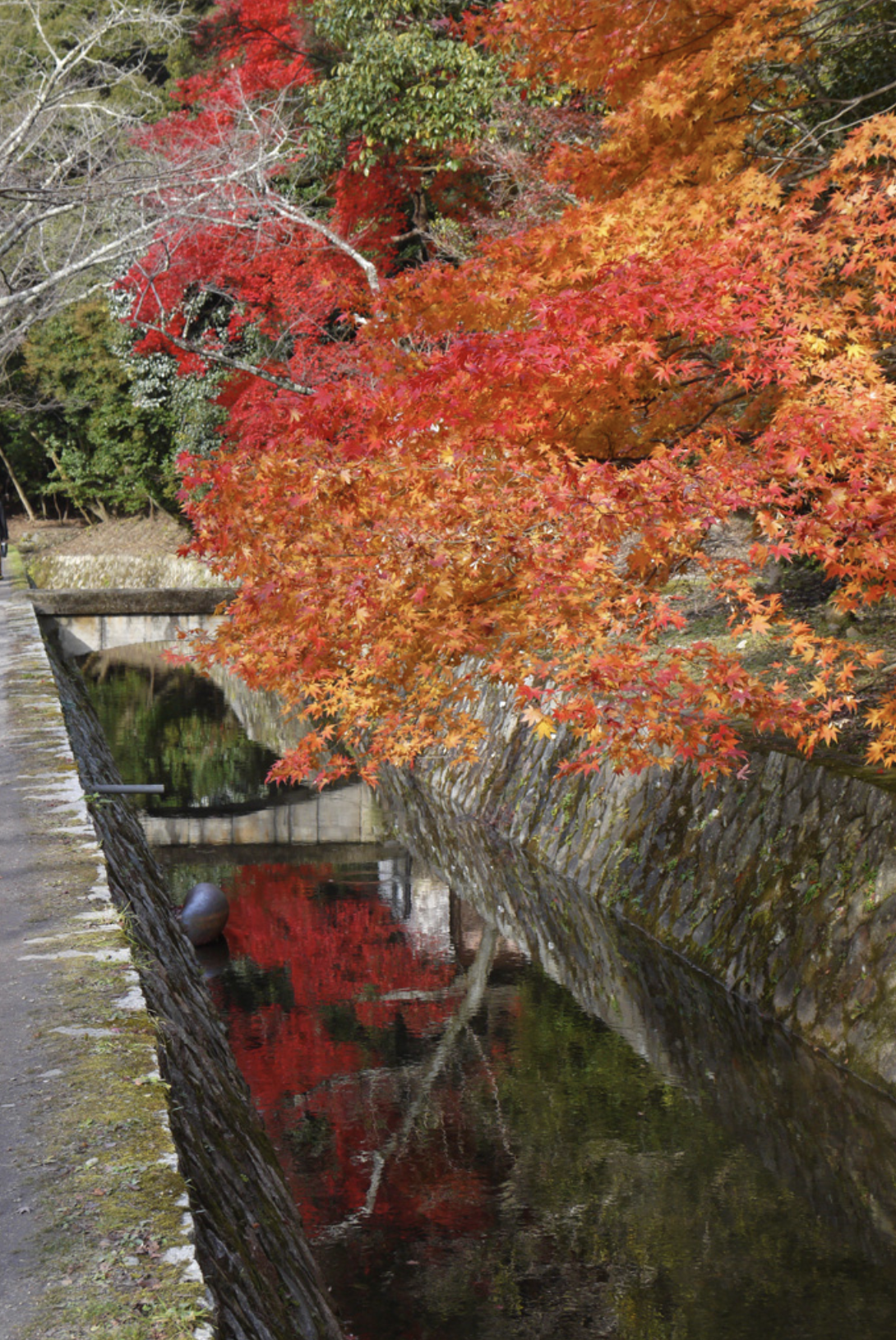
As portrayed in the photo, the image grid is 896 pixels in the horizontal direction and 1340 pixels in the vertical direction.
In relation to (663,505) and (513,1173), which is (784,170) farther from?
(513,1173)

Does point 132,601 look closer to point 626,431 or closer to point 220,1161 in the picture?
point 626,431

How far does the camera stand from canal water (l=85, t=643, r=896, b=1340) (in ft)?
19.3

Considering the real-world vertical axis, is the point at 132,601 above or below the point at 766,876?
below

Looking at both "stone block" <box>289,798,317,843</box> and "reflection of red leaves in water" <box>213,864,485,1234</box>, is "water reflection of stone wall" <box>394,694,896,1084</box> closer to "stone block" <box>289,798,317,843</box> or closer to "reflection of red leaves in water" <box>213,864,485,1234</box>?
"reflection of red leaves in water" <box>213,864,485,1234</box>

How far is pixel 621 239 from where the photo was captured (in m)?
8.00

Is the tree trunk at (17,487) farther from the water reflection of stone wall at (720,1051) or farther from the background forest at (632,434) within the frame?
the water reflection of stone wall at (720,1051)

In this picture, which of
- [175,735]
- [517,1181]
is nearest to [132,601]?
[175,735]

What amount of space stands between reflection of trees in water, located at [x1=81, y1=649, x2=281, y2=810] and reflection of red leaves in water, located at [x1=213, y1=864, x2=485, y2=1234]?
219 inches

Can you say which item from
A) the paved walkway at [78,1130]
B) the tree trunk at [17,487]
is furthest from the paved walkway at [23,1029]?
the tree trunk at [17,487]

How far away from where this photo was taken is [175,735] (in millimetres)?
23047

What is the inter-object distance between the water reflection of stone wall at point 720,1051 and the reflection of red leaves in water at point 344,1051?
1162 millimetres

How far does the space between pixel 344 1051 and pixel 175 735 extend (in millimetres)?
14890

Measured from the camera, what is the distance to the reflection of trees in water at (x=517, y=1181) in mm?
5766

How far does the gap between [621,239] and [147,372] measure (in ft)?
77.8
